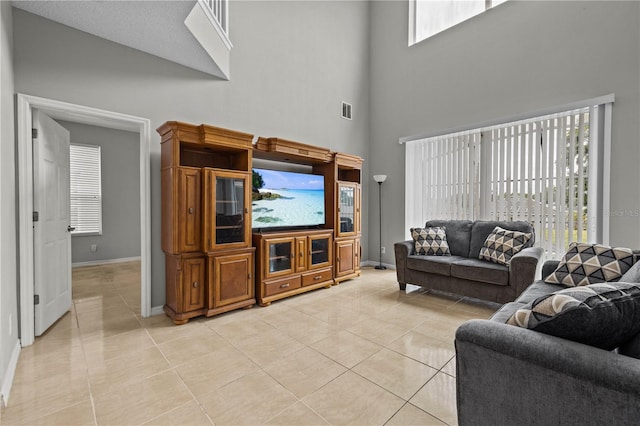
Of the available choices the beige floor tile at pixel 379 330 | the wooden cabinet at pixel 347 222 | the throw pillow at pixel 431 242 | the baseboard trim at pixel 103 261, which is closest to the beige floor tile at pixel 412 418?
the beige floor tile at pixel 379 330

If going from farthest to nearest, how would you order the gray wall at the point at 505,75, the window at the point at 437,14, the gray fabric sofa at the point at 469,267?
the window at the point at 437,14 → the gray wall at the point at 505,75 → the gray fabric sofa at the point at 469,267

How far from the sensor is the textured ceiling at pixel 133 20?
2377 millimetres

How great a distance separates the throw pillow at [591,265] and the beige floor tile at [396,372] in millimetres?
1386

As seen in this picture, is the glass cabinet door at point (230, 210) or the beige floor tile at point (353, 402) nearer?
the beige floor tile at point (353, 402)

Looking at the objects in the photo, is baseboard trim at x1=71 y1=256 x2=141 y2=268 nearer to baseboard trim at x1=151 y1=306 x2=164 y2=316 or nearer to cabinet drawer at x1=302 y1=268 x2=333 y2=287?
baseboard trim at x1=151 y1=306 x2=164 y2=316

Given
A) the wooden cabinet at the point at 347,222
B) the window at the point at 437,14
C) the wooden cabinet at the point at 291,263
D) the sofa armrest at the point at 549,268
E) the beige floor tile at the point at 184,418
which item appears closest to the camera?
the beige floor tile at the point at 184,418

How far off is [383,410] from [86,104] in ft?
11.2

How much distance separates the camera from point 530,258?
3.01m

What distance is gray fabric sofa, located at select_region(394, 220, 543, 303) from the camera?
3.10 meters

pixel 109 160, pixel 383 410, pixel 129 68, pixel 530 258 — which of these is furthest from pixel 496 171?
pixel 109 160

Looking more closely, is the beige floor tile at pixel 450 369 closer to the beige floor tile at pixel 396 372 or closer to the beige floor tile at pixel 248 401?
the beige floor tile at pixel 396 372

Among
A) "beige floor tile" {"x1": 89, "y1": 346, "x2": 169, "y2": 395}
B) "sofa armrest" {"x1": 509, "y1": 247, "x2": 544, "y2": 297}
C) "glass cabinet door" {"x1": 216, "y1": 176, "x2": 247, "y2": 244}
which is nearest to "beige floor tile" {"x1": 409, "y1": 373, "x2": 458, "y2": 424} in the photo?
"sofa armrest" {"x1": 509, "y1": 247, "x2": 544, "y2": 297}

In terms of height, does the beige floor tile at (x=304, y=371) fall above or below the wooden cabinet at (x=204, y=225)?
below

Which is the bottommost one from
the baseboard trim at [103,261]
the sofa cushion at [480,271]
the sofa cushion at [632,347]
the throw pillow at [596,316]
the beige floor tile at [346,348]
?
the beige floor tile at [346,348]
